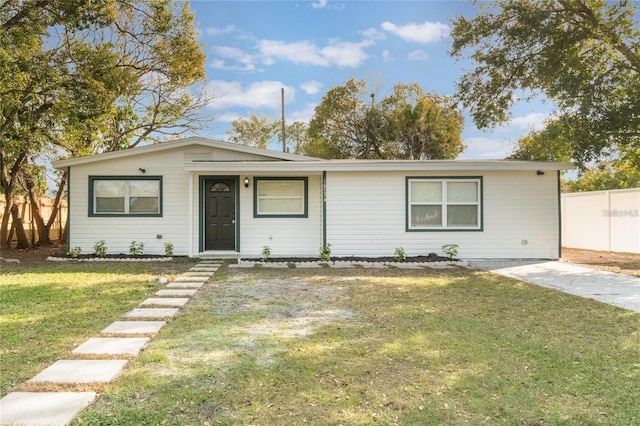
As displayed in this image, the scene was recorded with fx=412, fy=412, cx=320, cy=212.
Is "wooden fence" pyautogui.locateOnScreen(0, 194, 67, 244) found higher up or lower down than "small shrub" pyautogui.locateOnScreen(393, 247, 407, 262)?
higher up

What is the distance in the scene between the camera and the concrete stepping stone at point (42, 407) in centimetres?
241

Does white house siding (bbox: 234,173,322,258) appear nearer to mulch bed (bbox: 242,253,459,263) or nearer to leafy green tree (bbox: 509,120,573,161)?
mulch bed (bbox: 242,253,459,263)

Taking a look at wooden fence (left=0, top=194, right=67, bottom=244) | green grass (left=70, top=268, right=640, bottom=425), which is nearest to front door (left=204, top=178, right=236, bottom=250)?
green grass (left=70, top=268, right=640, bottom=425)

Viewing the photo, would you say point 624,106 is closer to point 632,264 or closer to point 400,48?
point 632,264

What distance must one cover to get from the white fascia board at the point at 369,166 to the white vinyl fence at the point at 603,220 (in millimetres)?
2695

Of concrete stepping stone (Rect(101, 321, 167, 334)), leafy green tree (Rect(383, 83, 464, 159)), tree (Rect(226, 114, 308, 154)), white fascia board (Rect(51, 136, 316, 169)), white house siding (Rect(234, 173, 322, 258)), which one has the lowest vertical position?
concrete stepping stone (Rect(101, 321, 167, 334))

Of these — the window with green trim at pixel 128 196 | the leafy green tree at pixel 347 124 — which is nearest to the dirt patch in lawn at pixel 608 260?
the window with green trim at pixel 128 196

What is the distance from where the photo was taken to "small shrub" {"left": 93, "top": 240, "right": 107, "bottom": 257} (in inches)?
411

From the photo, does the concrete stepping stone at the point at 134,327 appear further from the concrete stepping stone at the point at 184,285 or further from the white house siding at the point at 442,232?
the white house siding at the point at 442,232

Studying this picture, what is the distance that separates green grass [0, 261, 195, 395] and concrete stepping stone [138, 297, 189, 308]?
0.52ft

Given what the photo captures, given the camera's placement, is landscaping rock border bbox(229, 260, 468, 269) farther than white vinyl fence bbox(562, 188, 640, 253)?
No

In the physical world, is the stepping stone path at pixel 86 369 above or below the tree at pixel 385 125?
below

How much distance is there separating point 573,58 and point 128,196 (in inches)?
451

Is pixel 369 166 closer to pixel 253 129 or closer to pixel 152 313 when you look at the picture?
pixel 152 313
